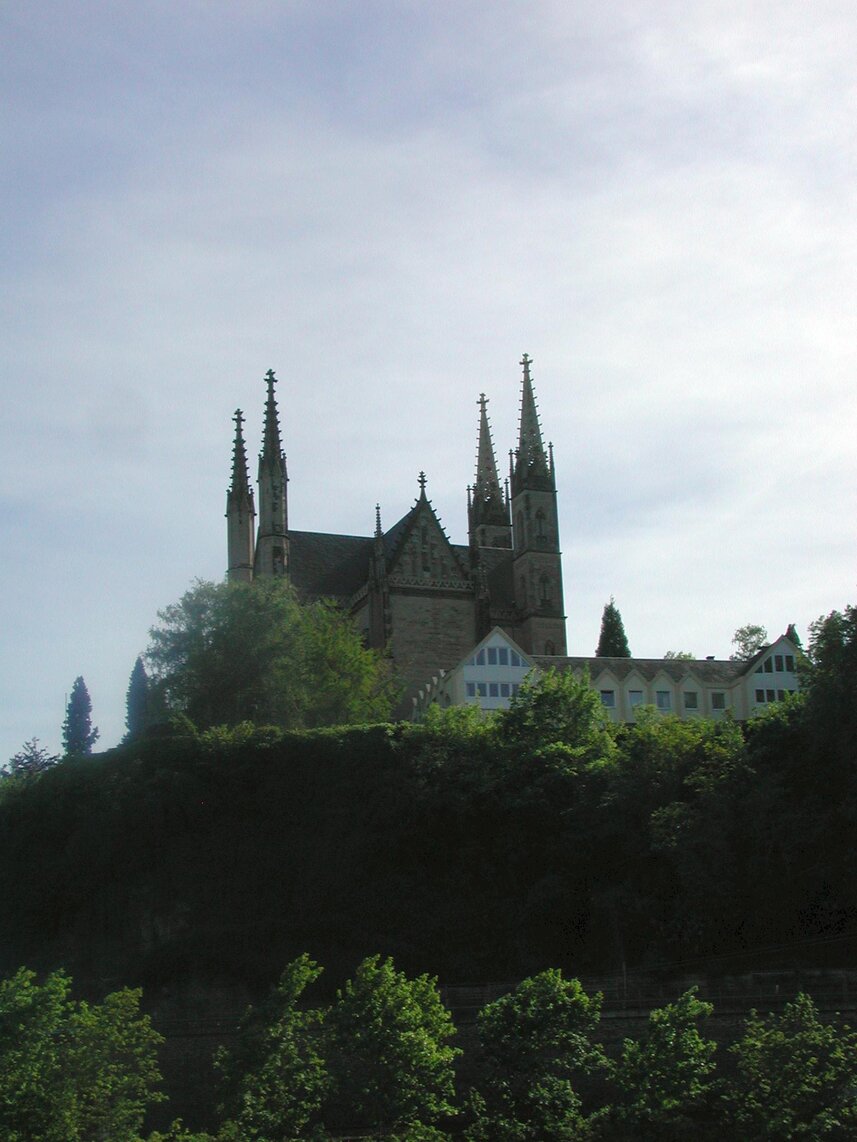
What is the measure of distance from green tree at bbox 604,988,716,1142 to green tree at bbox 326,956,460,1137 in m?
4.34

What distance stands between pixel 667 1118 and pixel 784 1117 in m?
2.82

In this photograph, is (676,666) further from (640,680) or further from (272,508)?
(272,508)

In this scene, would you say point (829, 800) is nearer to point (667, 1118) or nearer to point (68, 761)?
point (667, 1118)

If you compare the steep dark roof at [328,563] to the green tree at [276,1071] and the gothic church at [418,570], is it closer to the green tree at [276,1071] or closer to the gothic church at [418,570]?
the gothic church at [418,570]

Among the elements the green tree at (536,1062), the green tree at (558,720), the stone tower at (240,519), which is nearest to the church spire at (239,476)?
the stone tower at (240,519)

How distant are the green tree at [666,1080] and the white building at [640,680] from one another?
133ft

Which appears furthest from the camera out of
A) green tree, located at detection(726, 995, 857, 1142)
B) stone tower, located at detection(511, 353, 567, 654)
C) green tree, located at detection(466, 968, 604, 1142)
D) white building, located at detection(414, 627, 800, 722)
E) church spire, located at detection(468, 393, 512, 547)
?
church spire, located at detection(468, 393, 512, 547)

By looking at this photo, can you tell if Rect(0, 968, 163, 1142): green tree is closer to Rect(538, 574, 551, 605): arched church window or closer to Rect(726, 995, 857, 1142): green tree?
Rect(726, 995, 857, 1142): green tree

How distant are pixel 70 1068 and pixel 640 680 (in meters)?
50.5

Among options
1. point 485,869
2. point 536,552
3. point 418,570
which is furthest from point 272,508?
point 485,869

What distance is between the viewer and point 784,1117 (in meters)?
41.0

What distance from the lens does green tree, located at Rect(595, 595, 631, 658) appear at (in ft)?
387

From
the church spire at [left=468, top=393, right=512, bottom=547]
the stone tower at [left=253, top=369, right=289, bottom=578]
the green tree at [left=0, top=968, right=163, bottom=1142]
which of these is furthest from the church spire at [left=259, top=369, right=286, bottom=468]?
the green tree at [left=0, top=968, right=163, bottom=1142]

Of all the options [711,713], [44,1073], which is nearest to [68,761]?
[44,1073]
